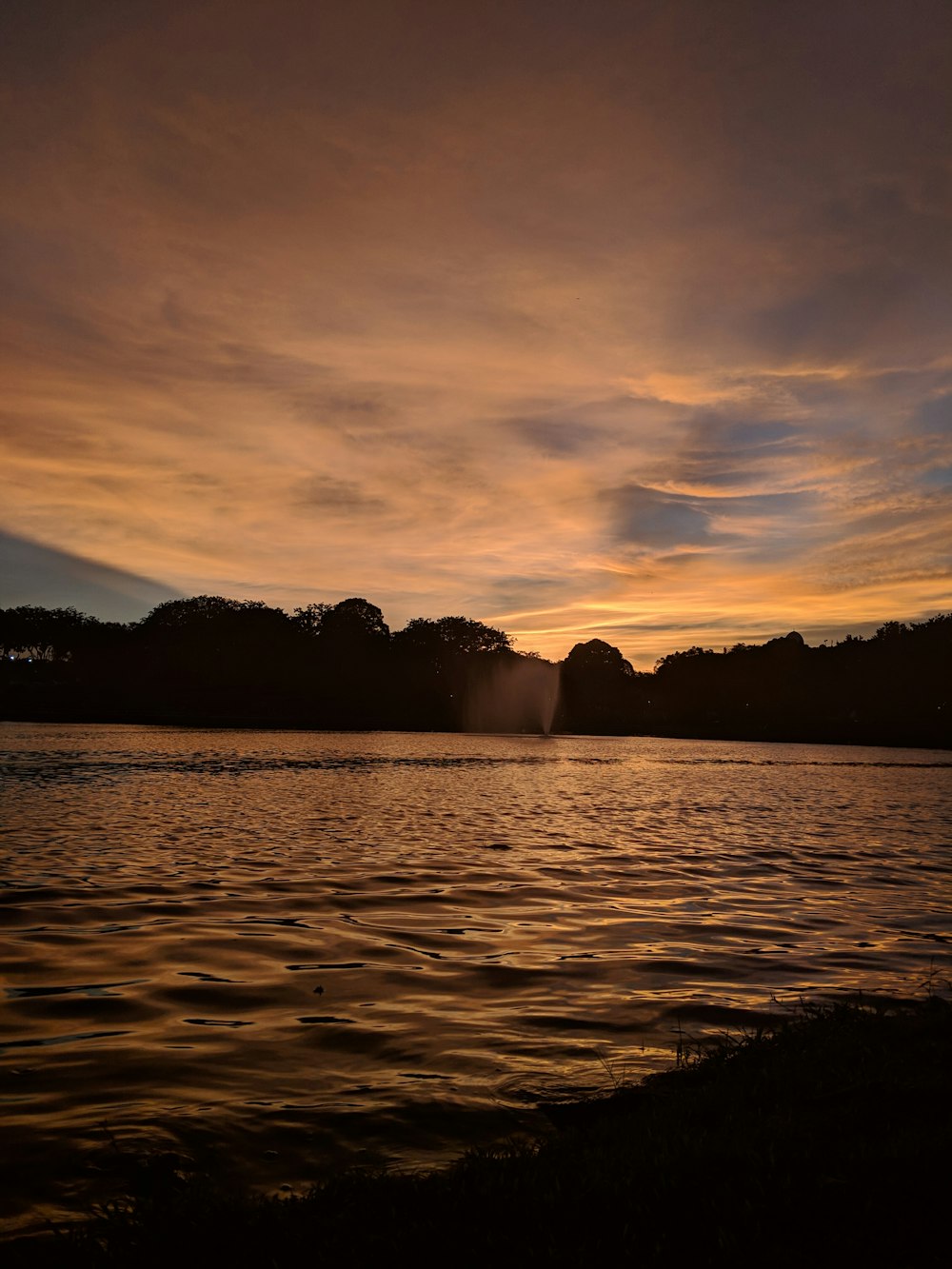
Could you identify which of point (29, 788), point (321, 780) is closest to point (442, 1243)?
point (29, 788)

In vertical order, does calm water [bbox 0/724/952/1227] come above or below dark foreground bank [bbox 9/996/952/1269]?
below

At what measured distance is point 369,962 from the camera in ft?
38.8

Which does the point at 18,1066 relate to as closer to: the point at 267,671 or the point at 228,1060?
the point at 228,1060

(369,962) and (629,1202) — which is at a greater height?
(629,1202)

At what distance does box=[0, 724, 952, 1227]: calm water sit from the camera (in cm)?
710

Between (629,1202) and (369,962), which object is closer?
(629,1202)

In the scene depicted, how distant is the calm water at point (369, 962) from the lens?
7.10 meters

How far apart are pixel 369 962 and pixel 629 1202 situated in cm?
702

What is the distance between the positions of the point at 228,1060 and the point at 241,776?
35.4 m

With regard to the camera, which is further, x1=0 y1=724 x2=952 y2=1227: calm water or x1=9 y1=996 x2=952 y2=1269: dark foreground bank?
x1=0 y1=724 x2=952 y2=1227: calm water

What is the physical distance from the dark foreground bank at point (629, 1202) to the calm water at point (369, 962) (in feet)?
2.71

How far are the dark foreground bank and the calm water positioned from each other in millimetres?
826

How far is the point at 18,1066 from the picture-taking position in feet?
25.9

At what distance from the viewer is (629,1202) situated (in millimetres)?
5328
